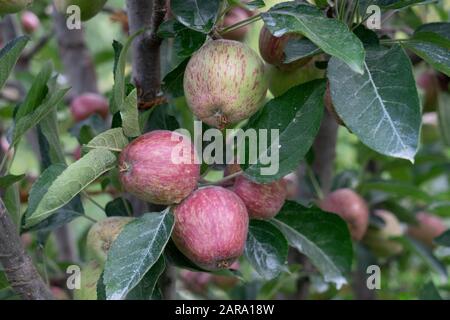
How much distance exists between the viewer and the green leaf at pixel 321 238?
0.99 meters

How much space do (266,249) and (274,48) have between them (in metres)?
0.27

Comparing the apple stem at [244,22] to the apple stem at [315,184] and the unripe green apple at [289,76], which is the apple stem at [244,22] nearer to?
the unripe green apple at [289,76]

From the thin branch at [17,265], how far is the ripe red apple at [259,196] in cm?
28

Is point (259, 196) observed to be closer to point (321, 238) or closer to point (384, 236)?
point (321, 238)

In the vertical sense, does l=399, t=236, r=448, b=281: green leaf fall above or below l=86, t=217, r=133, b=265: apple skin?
below

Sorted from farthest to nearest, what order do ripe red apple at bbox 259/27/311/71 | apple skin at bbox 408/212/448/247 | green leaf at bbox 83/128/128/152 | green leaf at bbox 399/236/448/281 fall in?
apple skin at bbox 408/212/448/247, green leaf at bbox 399/236/448/281, ripe red apple at bbox 259/27/311/71, green leaf at bbox 83/128/128/152

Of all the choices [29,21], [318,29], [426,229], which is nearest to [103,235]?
[318,29]

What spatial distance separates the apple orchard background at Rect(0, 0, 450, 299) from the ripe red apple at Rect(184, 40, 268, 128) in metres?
0.05

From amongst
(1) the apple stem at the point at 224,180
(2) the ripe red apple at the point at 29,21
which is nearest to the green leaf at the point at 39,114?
(1) the apple stem at the point at 224,180

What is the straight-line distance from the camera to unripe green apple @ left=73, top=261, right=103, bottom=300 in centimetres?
93

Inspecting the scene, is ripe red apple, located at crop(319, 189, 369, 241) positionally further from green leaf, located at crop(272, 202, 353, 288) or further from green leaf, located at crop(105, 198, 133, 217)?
green leaf, located at crop(105, 198, 133, 217)

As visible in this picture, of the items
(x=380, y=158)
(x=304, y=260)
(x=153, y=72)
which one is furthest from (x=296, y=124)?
(x=380, y=158)

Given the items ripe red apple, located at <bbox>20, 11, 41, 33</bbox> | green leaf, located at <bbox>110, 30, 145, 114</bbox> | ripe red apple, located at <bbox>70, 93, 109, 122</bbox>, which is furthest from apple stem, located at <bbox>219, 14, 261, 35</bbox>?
ripe red apple, located at <bbox>20, 11, 41, 33</bbox>

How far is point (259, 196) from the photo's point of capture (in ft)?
2.86
